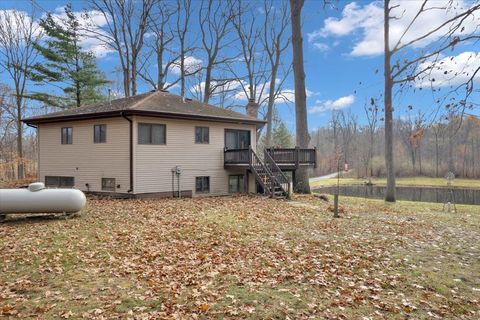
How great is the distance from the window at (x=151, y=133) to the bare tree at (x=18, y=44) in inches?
723

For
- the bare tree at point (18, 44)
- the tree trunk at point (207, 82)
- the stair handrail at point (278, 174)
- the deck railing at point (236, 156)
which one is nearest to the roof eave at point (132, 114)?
the deck railing at point (236, 156)

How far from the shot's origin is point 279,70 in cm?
3209

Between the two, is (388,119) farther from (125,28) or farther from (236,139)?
(125,28)

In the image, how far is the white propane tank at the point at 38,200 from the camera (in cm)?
962

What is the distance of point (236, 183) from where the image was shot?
19547 mm

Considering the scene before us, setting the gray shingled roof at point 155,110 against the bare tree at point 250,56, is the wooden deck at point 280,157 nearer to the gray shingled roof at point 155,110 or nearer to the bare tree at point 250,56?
the gray shingled roof at point 155,110

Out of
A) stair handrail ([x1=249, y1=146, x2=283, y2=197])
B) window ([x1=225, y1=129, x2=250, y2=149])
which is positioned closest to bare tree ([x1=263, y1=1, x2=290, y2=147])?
window ([x1=225, y1=129, x2=250, y2=149])

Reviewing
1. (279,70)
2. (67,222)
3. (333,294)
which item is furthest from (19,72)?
(333,294)

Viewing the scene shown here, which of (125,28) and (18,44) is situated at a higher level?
(125,28)

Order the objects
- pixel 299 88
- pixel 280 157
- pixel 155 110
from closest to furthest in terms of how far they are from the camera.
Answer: pixel 155 110, pixel 280 157, pixel 299 88

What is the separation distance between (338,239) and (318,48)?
87.0 feet

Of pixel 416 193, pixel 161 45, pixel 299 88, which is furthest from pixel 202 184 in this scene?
pixel 416 193

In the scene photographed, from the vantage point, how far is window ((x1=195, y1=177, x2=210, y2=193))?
17.9 metres

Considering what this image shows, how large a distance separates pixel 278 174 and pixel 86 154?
378 inches
